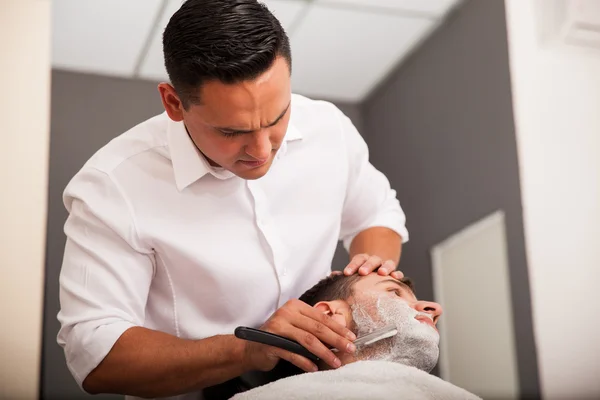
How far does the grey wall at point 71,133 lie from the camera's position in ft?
5.94

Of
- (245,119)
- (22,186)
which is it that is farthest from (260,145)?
(22,186)

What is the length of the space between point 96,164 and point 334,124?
49 centimetres

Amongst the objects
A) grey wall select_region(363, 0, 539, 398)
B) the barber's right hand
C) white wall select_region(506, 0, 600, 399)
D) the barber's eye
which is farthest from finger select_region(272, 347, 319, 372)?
white wall select_region(506, 0, 600, 399)

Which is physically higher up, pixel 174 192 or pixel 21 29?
pixel 21 29

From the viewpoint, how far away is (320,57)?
224 cm

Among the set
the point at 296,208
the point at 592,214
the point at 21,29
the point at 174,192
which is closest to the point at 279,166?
the point at 296,208

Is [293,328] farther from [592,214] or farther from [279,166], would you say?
[592,214]

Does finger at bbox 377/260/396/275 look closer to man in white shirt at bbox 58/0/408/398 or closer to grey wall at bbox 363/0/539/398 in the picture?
man in white shirt at bbox 58/0/408/398

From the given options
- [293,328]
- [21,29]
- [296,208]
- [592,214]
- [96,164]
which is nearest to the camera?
[293,328]

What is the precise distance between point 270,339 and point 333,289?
26cm

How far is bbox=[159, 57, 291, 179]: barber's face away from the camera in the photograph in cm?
128

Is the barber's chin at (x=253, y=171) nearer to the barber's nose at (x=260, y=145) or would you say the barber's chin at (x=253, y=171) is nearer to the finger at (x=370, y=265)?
the barber's nose at (x=260, y=145)

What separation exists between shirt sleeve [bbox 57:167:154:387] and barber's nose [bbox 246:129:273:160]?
285 mm

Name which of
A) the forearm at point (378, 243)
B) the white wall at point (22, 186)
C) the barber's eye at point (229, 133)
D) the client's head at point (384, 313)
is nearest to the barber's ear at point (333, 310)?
the client's head at point (384, 313)
